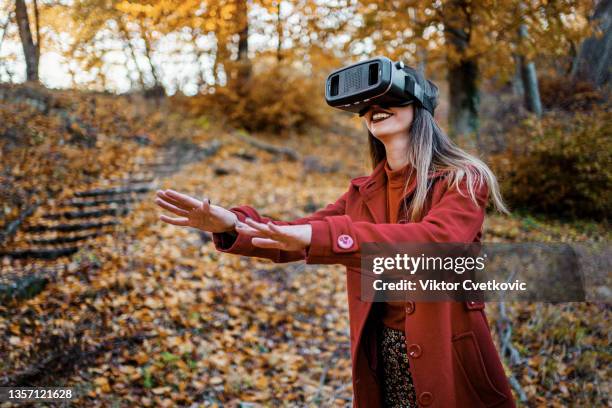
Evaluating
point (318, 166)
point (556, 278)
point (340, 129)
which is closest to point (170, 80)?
point (318, 166)

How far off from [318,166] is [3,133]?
570 centimetres

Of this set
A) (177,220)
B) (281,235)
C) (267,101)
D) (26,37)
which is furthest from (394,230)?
(267,101)

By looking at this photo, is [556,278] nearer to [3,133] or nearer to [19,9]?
[19,9]

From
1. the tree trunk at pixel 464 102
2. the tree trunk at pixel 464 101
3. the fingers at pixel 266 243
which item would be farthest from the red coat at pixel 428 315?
the tree trunk at pixel 464 102

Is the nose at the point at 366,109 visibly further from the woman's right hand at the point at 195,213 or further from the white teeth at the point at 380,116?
the woman's right hand at the point at 195,213

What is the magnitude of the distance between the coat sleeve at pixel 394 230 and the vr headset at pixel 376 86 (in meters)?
0.38

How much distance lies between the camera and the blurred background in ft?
10.7

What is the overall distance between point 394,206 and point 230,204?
15.8 feet

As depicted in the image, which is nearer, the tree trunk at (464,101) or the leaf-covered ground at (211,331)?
the leaf-covered ground at (211,331)

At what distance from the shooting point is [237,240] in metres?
1.52

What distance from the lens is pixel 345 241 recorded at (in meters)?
1.21

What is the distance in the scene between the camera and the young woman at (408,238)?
1.29 meters

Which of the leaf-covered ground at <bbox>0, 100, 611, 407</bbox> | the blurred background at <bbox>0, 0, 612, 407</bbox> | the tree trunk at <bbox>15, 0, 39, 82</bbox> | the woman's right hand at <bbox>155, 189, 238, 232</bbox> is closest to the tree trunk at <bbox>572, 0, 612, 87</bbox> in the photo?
the blurred background at <bbox>0, 0, 612, 407</bbox>

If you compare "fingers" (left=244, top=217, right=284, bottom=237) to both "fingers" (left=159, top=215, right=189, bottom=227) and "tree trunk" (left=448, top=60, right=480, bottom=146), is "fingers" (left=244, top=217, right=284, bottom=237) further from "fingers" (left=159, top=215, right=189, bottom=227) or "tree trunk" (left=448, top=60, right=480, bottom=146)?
"tree trunk" (left=448, top=60, right=480, bottom=146)
